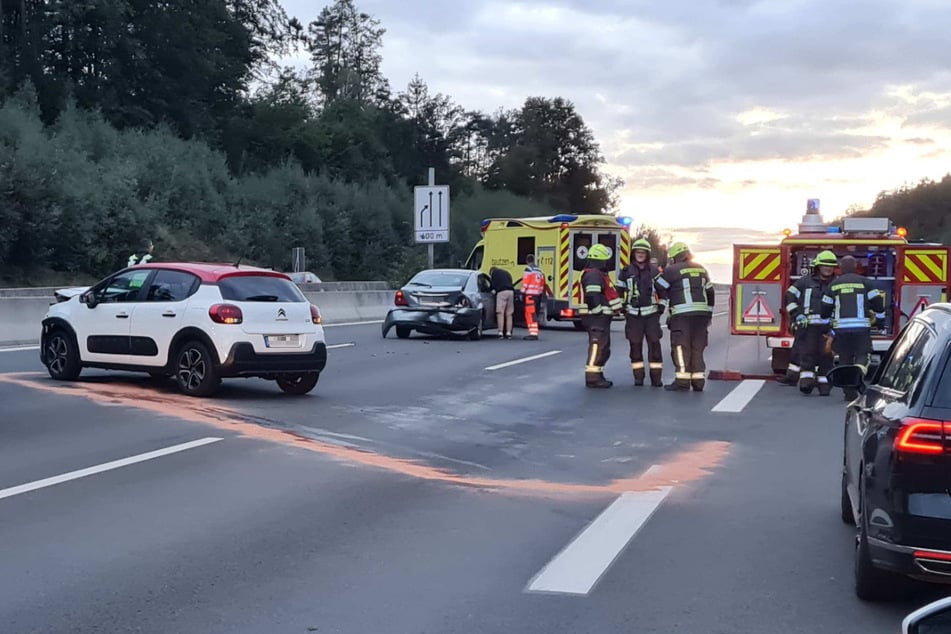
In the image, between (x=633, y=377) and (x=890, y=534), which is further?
(x=633, y=377)

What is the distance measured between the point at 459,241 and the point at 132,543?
64.3 metres

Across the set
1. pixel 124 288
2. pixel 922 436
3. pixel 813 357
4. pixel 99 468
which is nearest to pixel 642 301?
Answer: pixel 813 357

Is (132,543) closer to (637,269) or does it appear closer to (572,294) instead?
(637,269)

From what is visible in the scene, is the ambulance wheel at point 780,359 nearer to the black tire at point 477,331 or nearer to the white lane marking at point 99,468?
the black tire at point 477,331

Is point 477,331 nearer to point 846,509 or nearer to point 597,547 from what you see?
point 846,509

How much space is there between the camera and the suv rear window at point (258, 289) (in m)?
13.7

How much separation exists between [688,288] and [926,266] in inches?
161

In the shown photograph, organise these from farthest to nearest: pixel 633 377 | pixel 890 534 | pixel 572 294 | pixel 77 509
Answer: pixel 572 294
pixel 633 377
pixel 77 509
pixel 890 534

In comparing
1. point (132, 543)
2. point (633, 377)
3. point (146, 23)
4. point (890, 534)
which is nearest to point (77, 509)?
point (132, 543)

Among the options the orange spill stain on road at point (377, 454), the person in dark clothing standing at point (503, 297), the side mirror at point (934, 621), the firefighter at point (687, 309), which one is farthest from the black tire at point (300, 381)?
the side mirror at point (934, 621)

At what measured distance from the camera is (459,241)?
71000 mm

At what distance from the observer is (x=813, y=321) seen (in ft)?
51.2

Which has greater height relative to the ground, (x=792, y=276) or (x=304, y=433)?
(x=792, y=276)

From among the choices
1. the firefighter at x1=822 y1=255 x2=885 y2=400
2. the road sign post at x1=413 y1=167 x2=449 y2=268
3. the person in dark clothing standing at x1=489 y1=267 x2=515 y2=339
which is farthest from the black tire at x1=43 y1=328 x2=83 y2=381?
the road sign post at x1=413 y1=167 x2=449 y2=268
